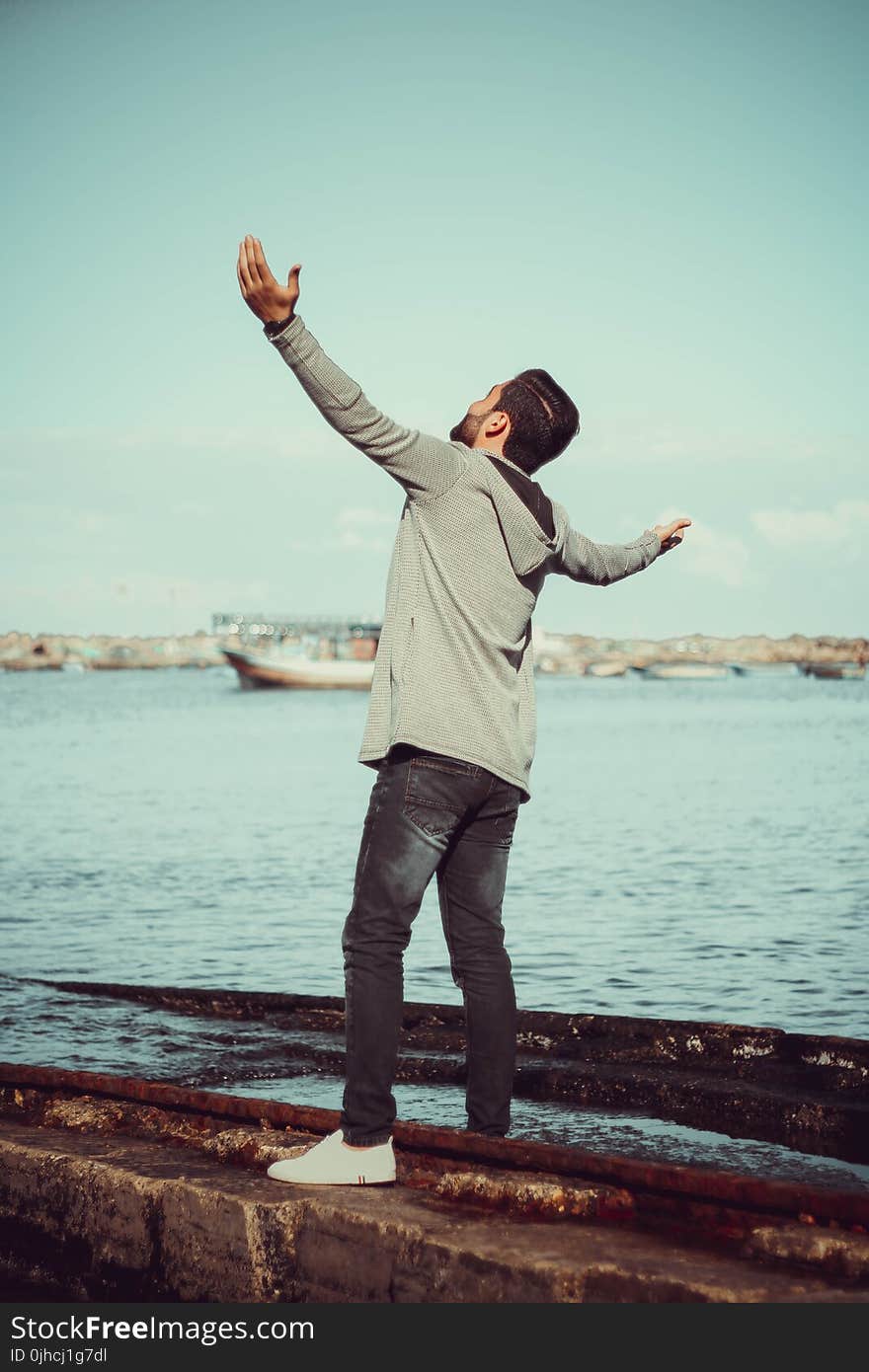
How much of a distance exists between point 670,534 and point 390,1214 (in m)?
2.15

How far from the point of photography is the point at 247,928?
11.3 m

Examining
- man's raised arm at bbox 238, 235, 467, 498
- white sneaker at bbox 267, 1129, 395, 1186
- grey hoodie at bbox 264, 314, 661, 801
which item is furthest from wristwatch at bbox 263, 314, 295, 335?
white sneaker at bbox 267, 1129, 395, 1186

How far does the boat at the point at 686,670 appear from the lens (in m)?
163

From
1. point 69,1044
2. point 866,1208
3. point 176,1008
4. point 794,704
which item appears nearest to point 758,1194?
point 866,1208

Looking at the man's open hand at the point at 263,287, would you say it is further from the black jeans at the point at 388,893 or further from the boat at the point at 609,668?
the boat at the point at 609,668

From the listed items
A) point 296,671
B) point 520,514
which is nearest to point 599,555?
point 520,514

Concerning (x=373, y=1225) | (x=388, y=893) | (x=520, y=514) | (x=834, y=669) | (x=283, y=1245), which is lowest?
(x=283, y=1245)

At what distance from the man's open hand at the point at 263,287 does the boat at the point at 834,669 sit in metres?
159

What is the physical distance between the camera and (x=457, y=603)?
3.37m

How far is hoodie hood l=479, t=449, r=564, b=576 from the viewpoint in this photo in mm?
3402

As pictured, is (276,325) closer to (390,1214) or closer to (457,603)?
(457,603)

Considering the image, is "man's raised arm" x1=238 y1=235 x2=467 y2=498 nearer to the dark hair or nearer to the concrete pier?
the dark hair

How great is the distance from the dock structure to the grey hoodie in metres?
0.94

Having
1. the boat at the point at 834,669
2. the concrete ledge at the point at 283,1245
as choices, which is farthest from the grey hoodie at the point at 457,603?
the boat at the point at 834,669
